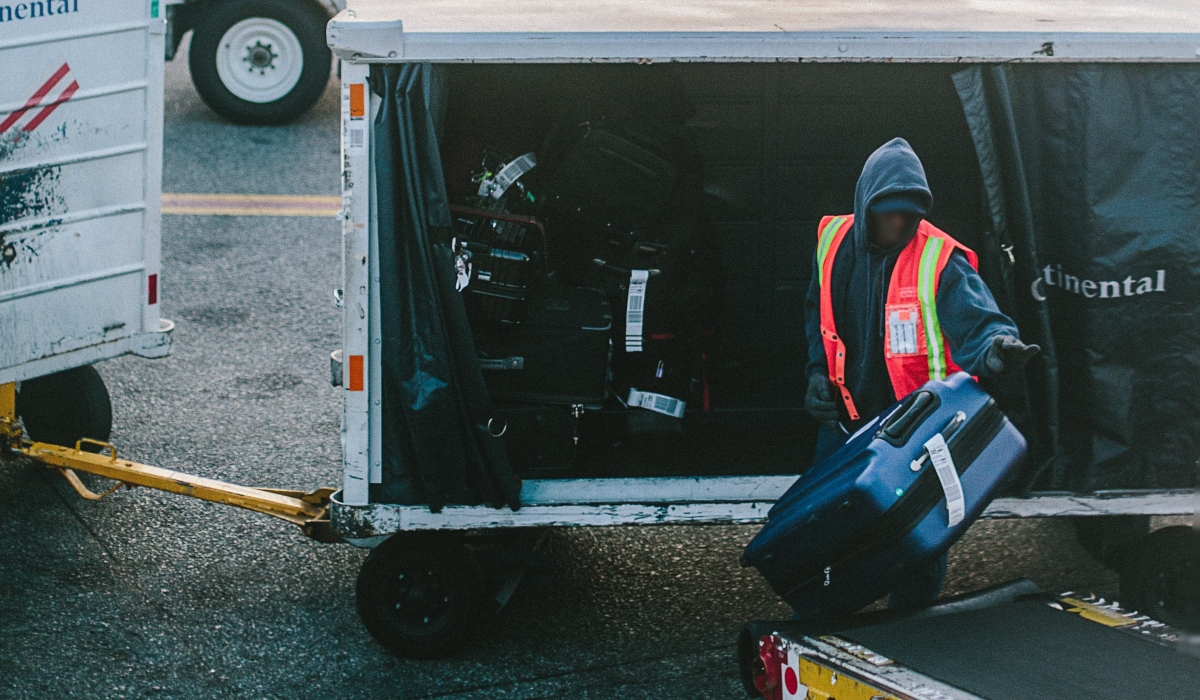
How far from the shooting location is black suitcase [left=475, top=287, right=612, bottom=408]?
4.50m

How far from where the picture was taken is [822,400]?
398cm

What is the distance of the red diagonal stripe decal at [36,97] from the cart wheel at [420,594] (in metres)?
2.06

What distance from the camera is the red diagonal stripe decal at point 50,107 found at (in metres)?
4.75

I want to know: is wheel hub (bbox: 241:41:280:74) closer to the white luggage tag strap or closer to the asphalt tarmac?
the asphalt tarmac

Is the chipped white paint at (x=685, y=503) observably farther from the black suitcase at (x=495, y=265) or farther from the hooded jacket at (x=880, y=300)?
the black suitcase at (x=495, y=265)

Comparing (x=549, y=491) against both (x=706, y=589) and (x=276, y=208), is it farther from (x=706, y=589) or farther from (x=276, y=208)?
(x=276, y=208)

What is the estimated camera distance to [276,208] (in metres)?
9.04

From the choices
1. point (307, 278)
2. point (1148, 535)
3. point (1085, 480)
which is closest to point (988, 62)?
point (1085, 480)

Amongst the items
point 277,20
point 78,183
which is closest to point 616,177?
point 78,183

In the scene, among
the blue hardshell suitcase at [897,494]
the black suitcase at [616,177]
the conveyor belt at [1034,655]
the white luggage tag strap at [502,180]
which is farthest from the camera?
the black suitcase at [616,177]

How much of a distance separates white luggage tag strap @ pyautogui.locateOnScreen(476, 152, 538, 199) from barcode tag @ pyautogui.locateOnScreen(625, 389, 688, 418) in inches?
35.3

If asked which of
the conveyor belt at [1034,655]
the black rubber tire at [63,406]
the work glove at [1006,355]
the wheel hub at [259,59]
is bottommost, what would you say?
the conveyor belt at [1034,655]

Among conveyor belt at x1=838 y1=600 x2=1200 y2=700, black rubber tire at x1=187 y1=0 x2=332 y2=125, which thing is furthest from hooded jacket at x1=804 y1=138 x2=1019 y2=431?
black rubber tire at x1=187 y1=0 x2=332 y2=125

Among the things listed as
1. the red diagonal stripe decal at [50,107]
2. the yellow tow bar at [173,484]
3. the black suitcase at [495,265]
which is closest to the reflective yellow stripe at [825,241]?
the black suitcase at [495,265]
